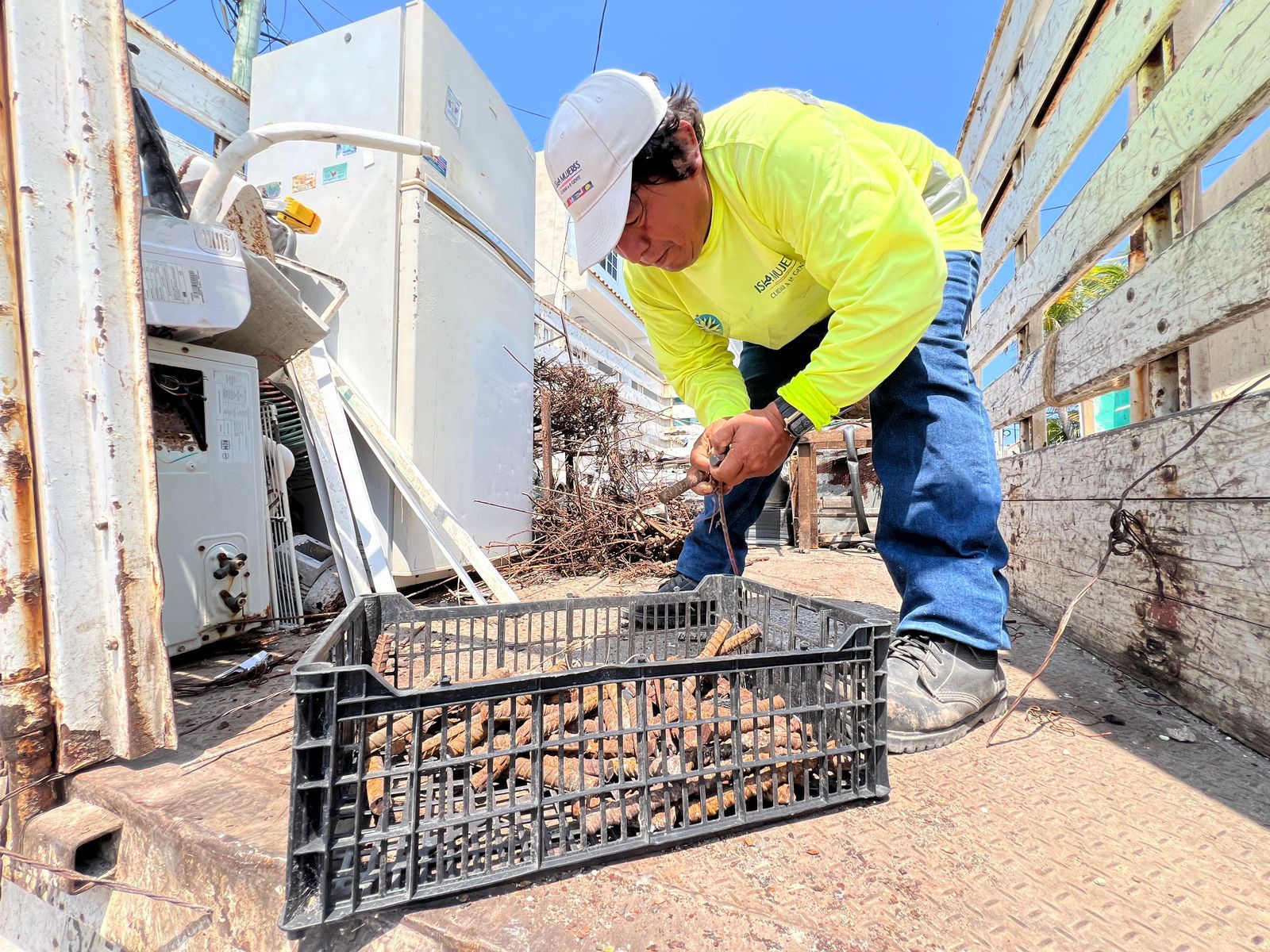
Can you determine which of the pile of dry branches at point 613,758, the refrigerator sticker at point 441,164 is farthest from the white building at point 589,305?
the pile of dry branches at point 613,758

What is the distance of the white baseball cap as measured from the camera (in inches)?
45.3

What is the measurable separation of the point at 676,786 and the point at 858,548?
4.28 meters

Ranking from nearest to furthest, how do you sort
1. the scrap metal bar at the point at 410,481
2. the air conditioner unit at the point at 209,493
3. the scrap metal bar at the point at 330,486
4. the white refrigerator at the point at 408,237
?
the air conditioner unit at the point at 209,493, the scrap metal bar at the point at 330,486, the scrap metal bar at the point at 410,481, the white refrigerator at the point at 408,237

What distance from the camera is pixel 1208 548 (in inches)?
41.8

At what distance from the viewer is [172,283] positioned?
1408 mm

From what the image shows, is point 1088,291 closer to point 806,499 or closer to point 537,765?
point 806,499

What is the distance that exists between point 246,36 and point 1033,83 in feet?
23.9

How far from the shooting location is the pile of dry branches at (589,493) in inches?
141

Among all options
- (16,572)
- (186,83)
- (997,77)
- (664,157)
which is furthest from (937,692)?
(186,83)

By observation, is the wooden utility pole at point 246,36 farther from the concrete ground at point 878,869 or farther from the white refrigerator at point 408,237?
the concrete ground at point 878,869

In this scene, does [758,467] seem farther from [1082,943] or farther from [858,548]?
[858,548]

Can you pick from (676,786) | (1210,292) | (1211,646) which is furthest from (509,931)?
Answer: (1210,292)

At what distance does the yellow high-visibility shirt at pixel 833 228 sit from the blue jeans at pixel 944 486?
8.1 inches

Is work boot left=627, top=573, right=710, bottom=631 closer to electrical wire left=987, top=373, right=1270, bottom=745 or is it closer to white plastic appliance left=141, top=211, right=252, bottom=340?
electrical wire left=987, top=373, right=1270, bottom=745
